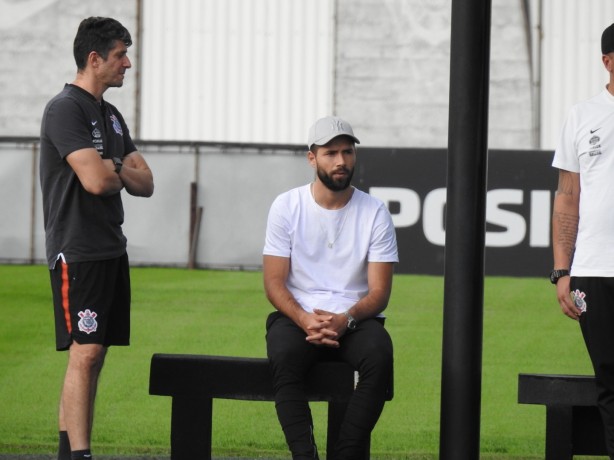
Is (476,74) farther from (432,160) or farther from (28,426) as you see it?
(432,160)

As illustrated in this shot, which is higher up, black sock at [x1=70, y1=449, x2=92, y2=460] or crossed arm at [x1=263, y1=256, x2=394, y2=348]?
crossed arm at [x1=263, y1=256, x2=394, y2=348]

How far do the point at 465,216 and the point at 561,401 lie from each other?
873mm

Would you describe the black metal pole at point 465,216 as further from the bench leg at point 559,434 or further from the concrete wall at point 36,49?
the concrete wall at point 36,49

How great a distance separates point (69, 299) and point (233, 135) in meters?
16.1

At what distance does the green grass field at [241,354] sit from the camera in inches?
246

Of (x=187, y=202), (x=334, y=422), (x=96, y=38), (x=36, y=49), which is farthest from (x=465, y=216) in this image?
(x=36, y=49)

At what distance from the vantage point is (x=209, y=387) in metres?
4.67

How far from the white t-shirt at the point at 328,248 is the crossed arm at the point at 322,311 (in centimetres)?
4

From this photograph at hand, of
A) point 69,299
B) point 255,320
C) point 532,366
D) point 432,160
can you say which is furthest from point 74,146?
point 432,160

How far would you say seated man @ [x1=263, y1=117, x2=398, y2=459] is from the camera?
4500 millimetres

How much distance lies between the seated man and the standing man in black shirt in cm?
64

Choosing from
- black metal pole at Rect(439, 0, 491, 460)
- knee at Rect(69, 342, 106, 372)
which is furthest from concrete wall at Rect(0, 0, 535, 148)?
black metal pole at Rect(439, 0, 491, 460)

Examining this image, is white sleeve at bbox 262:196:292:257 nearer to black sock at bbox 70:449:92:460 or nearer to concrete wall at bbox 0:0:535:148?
black sock at bbox 70:449:92:460

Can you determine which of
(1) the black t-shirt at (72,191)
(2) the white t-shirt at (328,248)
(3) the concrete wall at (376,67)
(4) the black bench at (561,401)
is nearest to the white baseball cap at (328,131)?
(2) the white t-shirt at (328,248)
